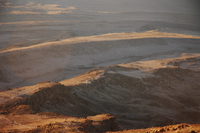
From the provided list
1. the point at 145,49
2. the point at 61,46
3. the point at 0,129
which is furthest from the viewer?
the point at 145,49

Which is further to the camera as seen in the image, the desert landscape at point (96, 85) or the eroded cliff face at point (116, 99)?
the eroded cliff face at point (116, 99)

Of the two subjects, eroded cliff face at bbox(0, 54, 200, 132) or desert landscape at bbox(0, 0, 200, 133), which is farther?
eroded cliff face at bbox(0, 54, 200, 132)

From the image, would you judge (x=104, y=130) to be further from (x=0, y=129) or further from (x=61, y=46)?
(x=61, y=46)

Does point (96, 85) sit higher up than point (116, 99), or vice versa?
point (96, 85)

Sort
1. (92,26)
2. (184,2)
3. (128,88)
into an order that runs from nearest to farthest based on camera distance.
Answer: (128,88), (92,26), (184,2)

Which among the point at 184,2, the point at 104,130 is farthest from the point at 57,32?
the point at 184,2
